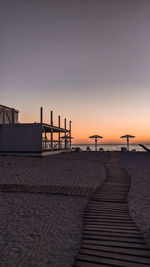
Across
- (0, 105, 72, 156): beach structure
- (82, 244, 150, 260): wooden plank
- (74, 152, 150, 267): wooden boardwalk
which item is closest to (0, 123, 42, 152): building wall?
(0, 105, 72, 156): beach structure

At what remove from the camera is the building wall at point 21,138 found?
66.6 ft

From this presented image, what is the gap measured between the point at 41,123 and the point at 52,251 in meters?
17.7

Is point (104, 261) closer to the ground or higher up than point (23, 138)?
closer to the ground

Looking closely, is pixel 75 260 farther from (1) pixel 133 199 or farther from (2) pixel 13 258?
(1) pixel 133 199

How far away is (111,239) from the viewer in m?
3.11

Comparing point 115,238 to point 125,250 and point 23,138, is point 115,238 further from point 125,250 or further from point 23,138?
point 23,138

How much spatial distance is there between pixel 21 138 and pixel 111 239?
746 inches

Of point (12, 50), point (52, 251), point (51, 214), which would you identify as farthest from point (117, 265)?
point (12, 50)

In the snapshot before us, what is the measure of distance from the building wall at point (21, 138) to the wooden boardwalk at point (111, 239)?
1597 cm

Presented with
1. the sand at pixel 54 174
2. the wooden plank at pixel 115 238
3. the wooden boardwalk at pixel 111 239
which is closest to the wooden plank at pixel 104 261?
the wooden boardwalk at pixel 111 239

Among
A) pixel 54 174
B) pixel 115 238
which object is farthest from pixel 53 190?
pixel 115 238

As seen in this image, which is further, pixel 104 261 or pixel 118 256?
pixel 118 256

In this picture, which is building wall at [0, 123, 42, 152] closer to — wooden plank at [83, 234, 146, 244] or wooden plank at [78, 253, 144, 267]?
wooden plank at [83, 234, 146, 244]

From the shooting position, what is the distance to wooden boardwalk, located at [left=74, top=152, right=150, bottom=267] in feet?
8.39
